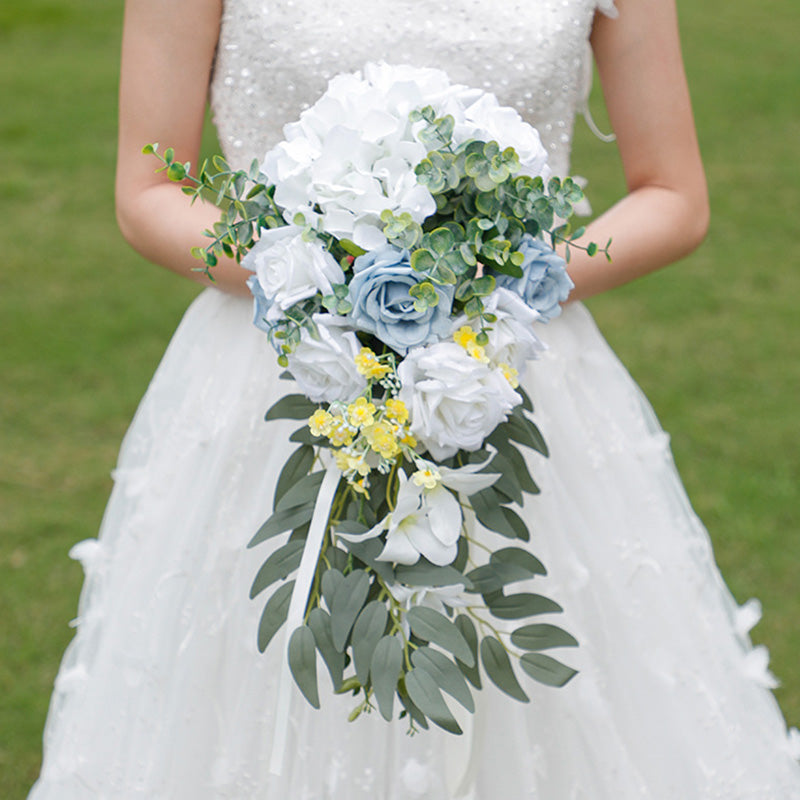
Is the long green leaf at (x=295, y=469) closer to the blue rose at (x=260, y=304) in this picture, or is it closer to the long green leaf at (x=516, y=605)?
the blue rose at (x=260, y=304)

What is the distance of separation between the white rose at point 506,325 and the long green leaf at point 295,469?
0.38 metres

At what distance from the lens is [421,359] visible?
1.52 m

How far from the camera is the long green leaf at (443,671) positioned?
1.60m

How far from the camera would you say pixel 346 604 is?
5.36ft

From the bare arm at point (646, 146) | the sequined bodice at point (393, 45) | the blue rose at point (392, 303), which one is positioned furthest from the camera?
the bare arm at point (646, 146)

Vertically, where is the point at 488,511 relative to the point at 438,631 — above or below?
above

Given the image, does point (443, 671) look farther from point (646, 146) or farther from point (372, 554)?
point (646, 146)

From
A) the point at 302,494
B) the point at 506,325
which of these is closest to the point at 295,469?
the point at 302,494

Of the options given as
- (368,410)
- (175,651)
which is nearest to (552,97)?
(368,410)

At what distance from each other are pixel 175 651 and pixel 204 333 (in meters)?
0.63

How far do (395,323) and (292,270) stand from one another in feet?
0.52

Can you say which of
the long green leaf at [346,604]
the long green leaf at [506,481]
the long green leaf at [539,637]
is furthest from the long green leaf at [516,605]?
the long green leaf at [346,604]

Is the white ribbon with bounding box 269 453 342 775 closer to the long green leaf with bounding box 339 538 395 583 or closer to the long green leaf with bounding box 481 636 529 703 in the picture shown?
the long green leaf with bounding box 339 538 395 583

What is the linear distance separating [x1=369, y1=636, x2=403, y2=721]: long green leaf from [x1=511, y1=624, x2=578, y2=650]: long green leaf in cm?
28
